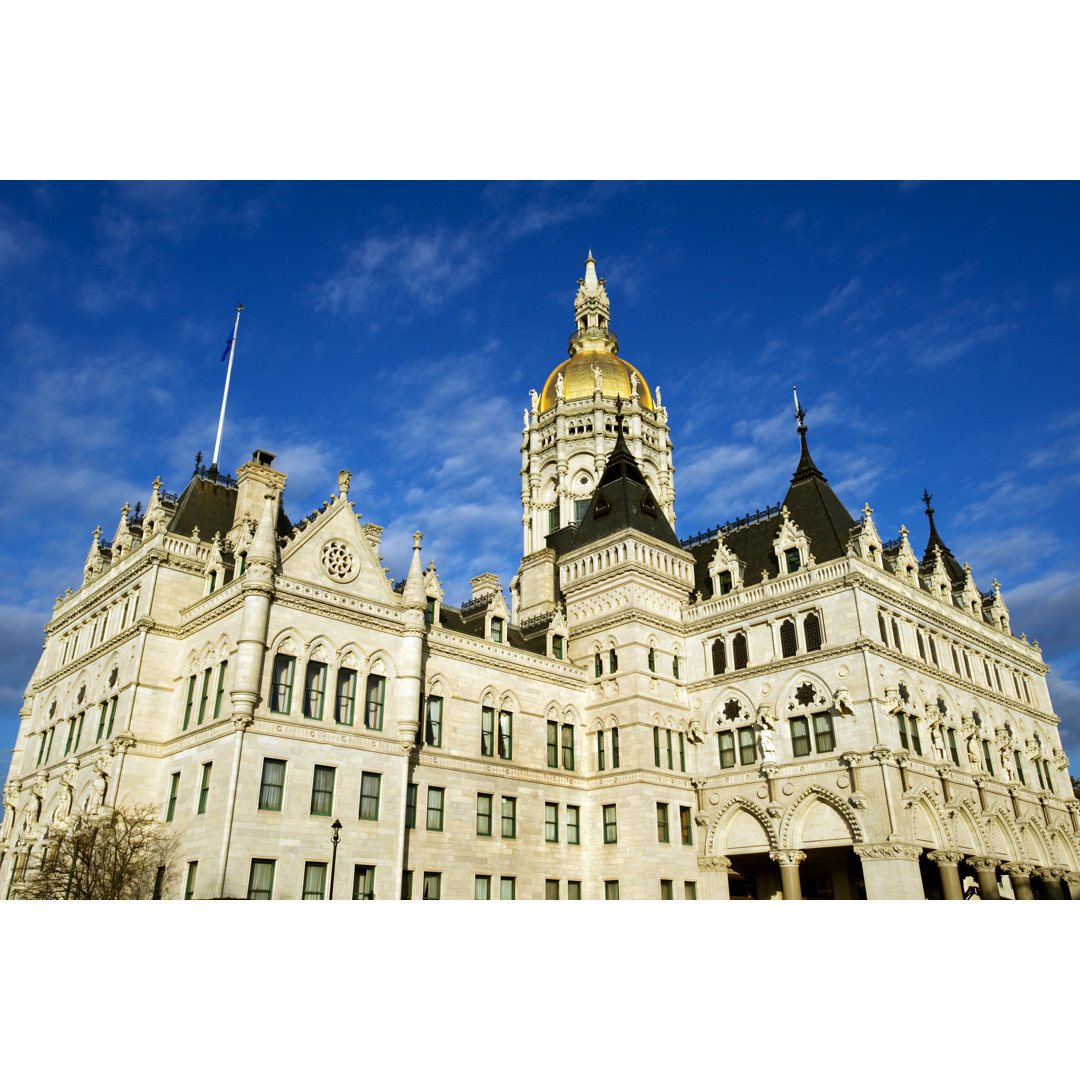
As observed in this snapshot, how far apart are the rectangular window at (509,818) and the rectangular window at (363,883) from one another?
7.72 m

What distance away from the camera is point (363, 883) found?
3578cm

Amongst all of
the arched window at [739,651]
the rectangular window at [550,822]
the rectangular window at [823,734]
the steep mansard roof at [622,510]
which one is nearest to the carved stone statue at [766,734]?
the rectangular window at [823,734]

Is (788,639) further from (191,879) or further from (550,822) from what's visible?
(191,879)

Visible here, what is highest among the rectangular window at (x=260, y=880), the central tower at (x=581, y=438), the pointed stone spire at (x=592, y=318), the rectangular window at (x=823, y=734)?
the pointed stone spire at (x=592, y=318)

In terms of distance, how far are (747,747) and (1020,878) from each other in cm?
1683

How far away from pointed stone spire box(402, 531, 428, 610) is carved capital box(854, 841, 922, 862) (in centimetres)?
2136

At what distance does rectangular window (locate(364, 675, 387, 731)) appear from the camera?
3853 cm

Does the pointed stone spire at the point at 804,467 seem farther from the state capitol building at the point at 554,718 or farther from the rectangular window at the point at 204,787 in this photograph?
the rectangular window at the point at 204,787

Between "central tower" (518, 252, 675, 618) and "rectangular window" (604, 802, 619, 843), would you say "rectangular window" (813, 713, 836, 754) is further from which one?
"central tower" (518, 252, 675, 618)

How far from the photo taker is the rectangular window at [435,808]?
3984cm

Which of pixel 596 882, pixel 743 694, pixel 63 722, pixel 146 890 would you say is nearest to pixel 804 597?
pixel 743 694

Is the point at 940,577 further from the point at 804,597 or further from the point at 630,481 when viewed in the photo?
the point at 630,481

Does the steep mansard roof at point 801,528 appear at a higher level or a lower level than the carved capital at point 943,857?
higher

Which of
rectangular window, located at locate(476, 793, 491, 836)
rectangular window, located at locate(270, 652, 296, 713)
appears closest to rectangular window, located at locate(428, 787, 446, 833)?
rectangular window, located at locate(476, 793, 491, 836)
